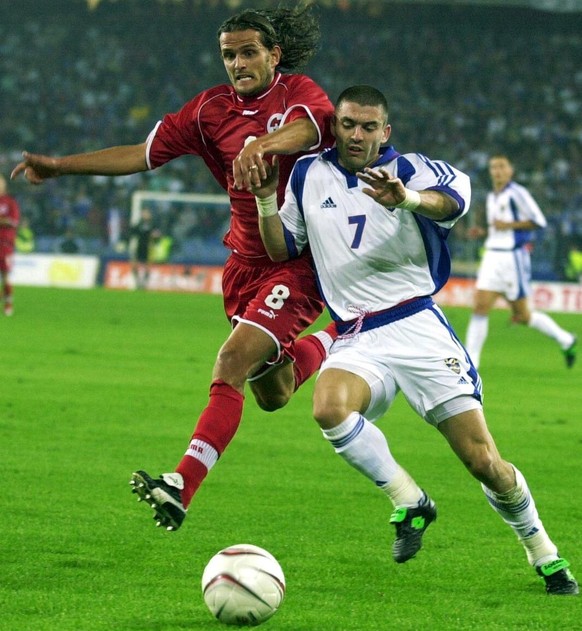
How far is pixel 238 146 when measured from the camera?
6.05m

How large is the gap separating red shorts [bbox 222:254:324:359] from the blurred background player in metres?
22.0

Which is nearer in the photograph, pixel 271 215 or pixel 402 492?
pixel 402 492

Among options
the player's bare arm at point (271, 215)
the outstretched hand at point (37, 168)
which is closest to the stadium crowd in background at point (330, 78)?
the outstretched hand at point (37, 168)

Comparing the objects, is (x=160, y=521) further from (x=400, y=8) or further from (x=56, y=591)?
(x=400, y=8)

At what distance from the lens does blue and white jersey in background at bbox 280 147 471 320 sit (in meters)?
5.34

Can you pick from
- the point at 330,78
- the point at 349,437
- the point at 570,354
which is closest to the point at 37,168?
the point at 349,437

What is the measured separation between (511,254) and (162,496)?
10.4 meters

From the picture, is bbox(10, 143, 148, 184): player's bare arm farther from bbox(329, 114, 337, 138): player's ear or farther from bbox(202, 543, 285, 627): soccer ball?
bbox(202, 543, 285, 627): soccer ball

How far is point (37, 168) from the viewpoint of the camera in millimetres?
5797

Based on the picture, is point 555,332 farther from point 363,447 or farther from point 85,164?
point 363,447

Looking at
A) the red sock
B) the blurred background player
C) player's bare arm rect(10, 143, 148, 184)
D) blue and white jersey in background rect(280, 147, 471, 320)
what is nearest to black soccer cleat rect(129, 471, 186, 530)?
the red sock

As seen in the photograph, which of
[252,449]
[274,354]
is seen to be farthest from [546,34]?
[274,354]

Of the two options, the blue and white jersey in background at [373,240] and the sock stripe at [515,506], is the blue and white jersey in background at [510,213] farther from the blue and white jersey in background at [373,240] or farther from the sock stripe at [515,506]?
the sock stripe at [515,506]

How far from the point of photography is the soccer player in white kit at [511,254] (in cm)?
1428
